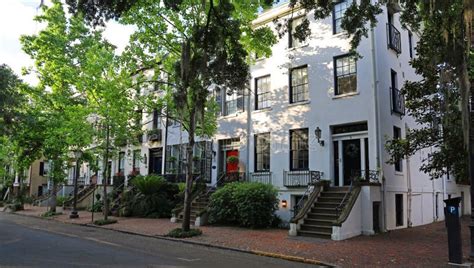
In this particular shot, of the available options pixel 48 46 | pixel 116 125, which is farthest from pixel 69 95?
pixel 116 125

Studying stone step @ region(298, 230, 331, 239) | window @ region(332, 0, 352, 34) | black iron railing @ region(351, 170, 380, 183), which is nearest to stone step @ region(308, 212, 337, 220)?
stone step @ region(298, 230, 331, 239)

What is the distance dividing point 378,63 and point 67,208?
25271 millimetres

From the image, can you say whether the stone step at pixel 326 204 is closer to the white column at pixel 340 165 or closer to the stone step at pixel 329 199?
the stone step at pixel 329 199

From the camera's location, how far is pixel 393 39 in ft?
62.9

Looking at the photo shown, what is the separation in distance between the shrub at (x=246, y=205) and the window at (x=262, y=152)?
266 cm

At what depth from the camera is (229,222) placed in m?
18.9

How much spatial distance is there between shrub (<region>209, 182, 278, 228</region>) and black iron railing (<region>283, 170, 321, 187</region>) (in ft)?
4.25

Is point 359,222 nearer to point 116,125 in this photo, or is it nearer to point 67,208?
point 116,125

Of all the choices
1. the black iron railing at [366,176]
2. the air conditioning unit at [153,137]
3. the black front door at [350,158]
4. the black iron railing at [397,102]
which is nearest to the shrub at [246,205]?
the black front door at [350,158]

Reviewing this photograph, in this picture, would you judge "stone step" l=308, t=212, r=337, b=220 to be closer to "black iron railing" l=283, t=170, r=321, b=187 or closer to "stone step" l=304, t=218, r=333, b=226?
"stone step" l=304, t=218, r=333, b=226

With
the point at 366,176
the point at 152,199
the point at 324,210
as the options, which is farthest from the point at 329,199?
the point at 152,199

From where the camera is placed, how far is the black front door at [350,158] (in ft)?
58.6

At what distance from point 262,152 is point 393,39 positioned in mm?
8013

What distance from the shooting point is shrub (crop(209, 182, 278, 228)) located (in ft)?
57.8
